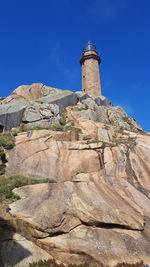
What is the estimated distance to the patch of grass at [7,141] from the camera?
18188mm

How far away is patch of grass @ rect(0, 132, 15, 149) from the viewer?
716 inches

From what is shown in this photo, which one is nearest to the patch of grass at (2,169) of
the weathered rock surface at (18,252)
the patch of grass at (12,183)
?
the patch of grass at (12,183)

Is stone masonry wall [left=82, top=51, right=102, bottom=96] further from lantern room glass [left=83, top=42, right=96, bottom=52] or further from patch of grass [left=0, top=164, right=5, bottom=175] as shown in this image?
patch of grass [left=0, top=164, right=5, bottom=175]

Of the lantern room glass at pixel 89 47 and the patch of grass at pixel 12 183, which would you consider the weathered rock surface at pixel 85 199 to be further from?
the lantern room glass at pixel 89 47

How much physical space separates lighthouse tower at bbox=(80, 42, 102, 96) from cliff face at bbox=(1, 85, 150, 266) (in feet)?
62.2

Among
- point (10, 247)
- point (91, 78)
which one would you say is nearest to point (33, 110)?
point (10, 247)

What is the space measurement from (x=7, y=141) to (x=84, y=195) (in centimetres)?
982

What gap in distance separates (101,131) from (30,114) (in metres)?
8.62

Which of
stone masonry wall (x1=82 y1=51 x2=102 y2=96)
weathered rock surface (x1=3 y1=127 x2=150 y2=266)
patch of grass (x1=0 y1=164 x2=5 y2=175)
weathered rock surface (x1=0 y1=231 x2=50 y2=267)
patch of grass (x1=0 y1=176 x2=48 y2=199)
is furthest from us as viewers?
stone masonry wall (x1=82 y1=51 x2=102 y2=96)

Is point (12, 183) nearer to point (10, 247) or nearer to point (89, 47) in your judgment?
point (10, 247)

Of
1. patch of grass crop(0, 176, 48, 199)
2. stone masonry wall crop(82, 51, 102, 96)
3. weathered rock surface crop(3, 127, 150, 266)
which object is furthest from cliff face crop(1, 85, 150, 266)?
stone masonry wall crop(82, 51, 102, 96)

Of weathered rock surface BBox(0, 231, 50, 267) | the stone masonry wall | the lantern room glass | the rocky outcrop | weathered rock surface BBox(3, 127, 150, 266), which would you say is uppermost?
the lantern room glass

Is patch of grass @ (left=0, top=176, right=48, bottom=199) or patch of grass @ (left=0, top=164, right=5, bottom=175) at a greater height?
patch of grass @ (left=0, top=164, right=5, bottom=175)

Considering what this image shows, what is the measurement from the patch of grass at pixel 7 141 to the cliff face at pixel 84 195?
59cm
